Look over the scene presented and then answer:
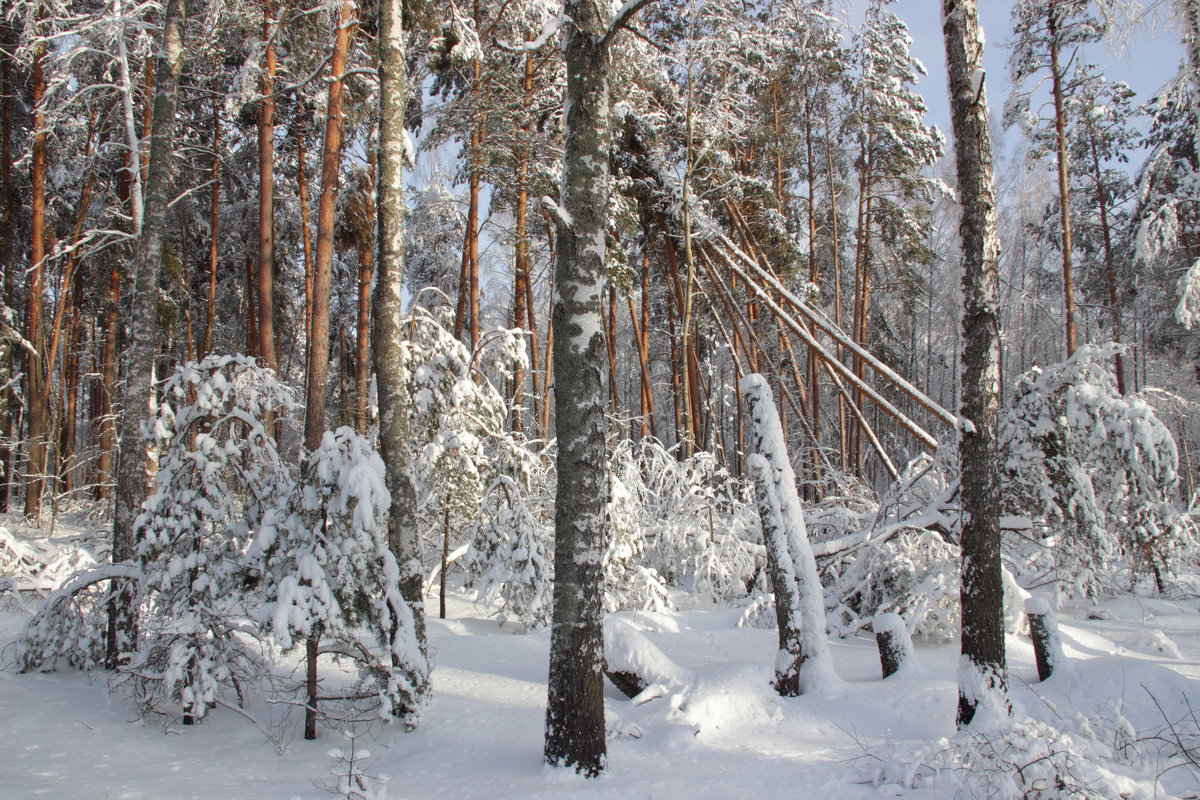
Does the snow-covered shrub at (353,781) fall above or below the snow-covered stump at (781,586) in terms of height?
below

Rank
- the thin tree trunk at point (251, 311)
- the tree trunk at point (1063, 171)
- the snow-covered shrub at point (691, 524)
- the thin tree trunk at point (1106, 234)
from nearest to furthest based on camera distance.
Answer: the snow-covered shrub at point (691, 524) → the tree trunk at point (1063, 171) → the thin tree trunk at point (251, 311) → the thin tree trunk at point (1106, 234)

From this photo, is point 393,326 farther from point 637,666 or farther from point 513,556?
point 637,666

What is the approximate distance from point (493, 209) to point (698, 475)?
707 centimetres

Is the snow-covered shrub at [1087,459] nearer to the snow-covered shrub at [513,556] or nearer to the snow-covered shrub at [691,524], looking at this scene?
the snow-covered shrub at [691,524]

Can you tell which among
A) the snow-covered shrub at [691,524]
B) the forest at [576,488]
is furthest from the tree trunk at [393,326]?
the snow-covered shrub at [691,524]

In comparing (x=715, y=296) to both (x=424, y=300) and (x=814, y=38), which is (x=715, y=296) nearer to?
(x=814, y=38)

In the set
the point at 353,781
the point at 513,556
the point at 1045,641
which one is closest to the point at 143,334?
the point at 513,556

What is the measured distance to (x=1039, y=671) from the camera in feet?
17.5

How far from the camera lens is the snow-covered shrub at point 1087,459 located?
264 inches

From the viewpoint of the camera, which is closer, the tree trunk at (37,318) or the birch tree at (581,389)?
the birch tree at (581,389)

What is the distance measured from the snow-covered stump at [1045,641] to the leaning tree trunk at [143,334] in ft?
26.6

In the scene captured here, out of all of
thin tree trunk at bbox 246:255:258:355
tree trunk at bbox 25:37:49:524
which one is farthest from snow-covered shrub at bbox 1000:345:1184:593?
thin tree trunk at bbox 246:255:258:355

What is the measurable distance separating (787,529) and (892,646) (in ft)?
4.12

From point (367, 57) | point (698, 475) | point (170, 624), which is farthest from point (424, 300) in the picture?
point (170, 624)
